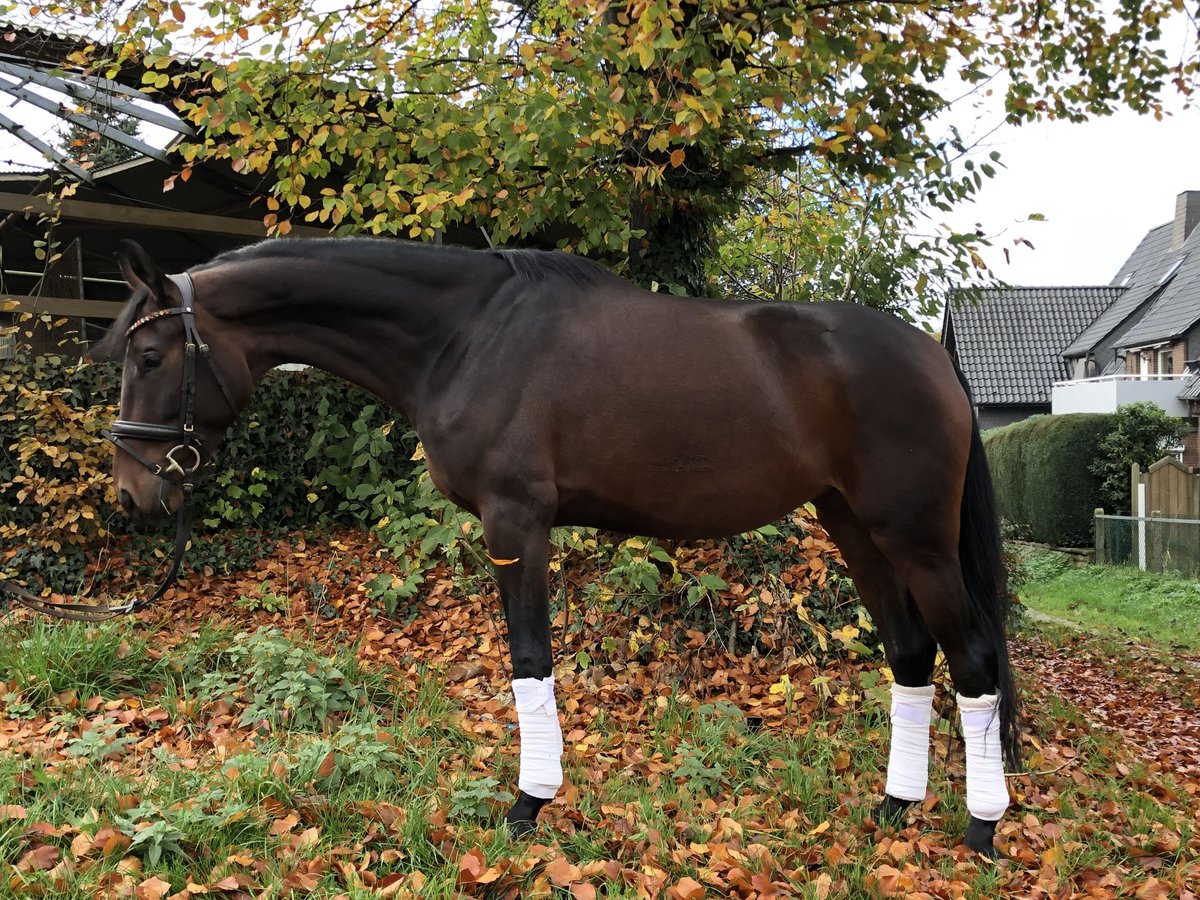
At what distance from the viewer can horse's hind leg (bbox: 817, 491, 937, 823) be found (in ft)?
12.0

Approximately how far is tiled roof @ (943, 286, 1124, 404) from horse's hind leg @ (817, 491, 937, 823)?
95.2ft

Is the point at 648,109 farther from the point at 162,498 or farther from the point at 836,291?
the point at 162,498

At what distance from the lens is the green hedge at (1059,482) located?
671 inches

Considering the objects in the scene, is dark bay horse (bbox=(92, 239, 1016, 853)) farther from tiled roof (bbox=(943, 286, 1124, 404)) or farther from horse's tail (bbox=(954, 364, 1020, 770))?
tiled roof (bbox=(943, 286, 1124, 404))

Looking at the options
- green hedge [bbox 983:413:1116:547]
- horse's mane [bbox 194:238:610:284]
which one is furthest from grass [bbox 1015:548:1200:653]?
horse's mane [bbox 194:238:610:284]

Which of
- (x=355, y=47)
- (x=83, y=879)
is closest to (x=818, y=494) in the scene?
(x=83, y=879)

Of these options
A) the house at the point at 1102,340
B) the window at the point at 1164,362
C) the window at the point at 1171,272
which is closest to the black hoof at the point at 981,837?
the house at the point at 1102,340

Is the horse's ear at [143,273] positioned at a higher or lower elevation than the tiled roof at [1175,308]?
lower

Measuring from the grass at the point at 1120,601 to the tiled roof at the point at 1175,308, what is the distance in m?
13.5

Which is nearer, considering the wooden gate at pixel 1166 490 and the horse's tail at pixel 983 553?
the horse's tail at pixel 983 553

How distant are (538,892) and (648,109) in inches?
152

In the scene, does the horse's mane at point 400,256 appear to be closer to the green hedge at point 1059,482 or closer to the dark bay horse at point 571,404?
the dark bay horse at point 571,404

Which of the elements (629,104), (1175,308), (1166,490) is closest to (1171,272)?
(1175,308)

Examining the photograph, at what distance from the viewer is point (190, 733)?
4.32 metres
